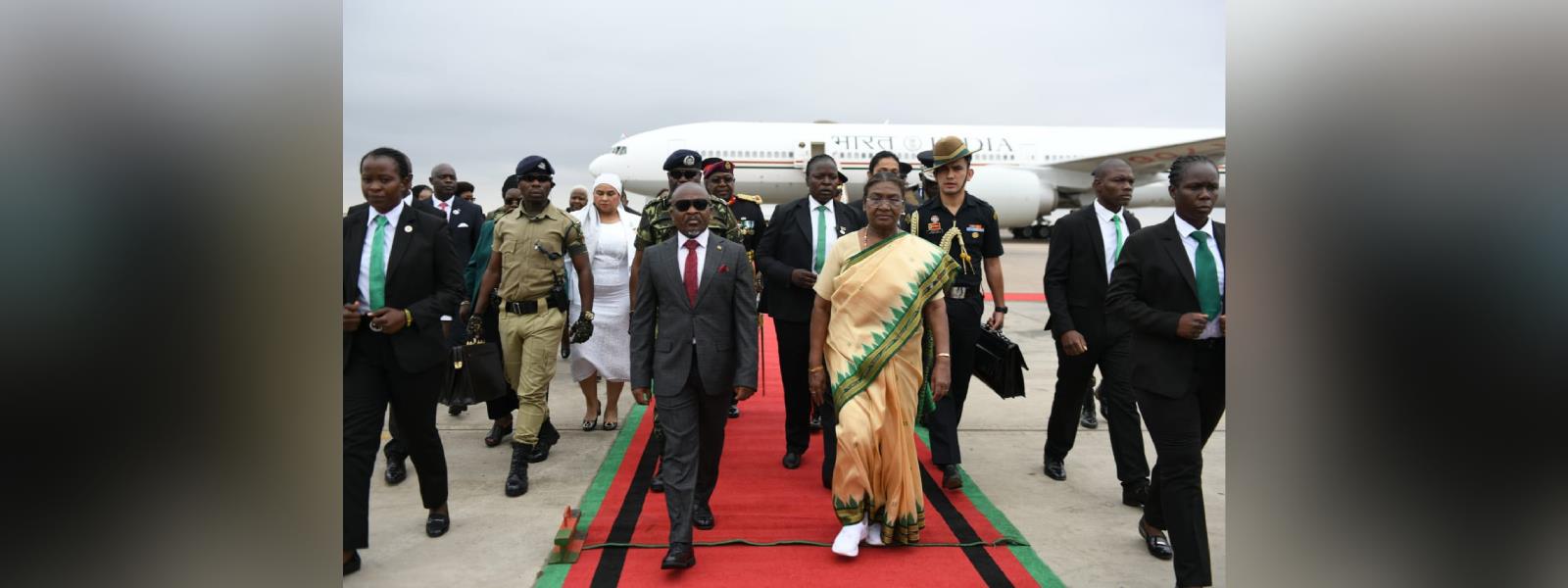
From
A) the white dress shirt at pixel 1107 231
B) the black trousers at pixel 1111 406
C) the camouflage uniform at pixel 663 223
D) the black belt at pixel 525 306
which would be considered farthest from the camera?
the black belt at pixel 525 306

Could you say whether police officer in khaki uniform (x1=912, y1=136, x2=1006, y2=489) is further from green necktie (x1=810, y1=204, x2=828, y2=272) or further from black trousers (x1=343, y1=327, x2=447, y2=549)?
black trousers (x1=343, y1=327, x2=447, y2=549)

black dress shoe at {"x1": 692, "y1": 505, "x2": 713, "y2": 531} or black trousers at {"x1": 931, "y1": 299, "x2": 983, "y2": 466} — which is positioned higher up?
black trousers at {"x1": 931, "y1": 299, "x2": 983, "y2": 466}

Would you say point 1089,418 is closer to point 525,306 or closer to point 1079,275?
point 1079,275

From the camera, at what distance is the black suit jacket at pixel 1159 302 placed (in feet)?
9.29

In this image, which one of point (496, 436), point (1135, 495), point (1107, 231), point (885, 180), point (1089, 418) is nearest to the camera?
point (885, 180)

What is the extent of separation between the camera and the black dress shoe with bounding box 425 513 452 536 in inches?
147

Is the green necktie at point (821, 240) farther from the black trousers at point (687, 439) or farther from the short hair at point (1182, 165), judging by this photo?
the short hair at point (1182, 165)

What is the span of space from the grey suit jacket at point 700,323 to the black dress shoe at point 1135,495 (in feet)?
6.91

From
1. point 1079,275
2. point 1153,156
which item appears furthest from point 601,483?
point 1153,156

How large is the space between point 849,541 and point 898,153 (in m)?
23.2

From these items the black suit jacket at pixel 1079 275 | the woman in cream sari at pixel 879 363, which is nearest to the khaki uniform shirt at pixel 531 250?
the woman in cream sari at pixel 879 363

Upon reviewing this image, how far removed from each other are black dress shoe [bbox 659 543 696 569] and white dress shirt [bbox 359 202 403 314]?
1.55 metres

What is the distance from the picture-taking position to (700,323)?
345cm

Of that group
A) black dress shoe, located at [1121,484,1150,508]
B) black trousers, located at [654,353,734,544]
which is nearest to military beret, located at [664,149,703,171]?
black trousers, located at [654,353,734,544]
